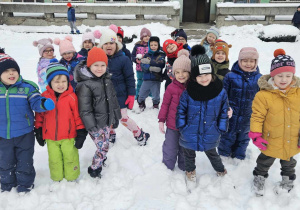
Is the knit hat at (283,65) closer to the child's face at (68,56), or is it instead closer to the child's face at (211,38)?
the child's face at (211,38)

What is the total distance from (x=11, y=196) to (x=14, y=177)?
0.23 metres

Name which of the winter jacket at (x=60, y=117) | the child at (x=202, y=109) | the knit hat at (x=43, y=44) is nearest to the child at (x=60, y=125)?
the winter jacket at (x=60, y=117)

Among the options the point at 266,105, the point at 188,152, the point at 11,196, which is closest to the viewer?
the point at 266,105

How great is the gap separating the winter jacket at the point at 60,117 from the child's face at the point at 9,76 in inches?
14.8

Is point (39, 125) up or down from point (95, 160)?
up

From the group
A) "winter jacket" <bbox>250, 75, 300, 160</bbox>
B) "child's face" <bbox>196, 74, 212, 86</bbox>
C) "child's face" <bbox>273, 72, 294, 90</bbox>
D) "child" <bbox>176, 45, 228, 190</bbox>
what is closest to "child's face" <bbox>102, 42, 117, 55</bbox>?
"child" <bbox>176, 45, 228, 190</bbox>

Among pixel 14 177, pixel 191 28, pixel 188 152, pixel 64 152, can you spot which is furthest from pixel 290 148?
pixel 191 28

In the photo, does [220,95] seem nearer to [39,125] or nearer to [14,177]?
[39,125]

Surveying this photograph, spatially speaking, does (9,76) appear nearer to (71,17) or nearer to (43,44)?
(43,44)

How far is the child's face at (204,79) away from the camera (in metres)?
2.74

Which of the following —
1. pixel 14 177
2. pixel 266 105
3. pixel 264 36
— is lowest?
pixel 14 177

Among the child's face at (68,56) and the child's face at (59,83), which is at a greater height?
the child's face at (68,56)

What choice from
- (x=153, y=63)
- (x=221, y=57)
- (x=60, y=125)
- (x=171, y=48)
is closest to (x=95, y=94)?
(x=60, y=125)

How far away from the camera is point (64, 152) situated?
298 centimetres
